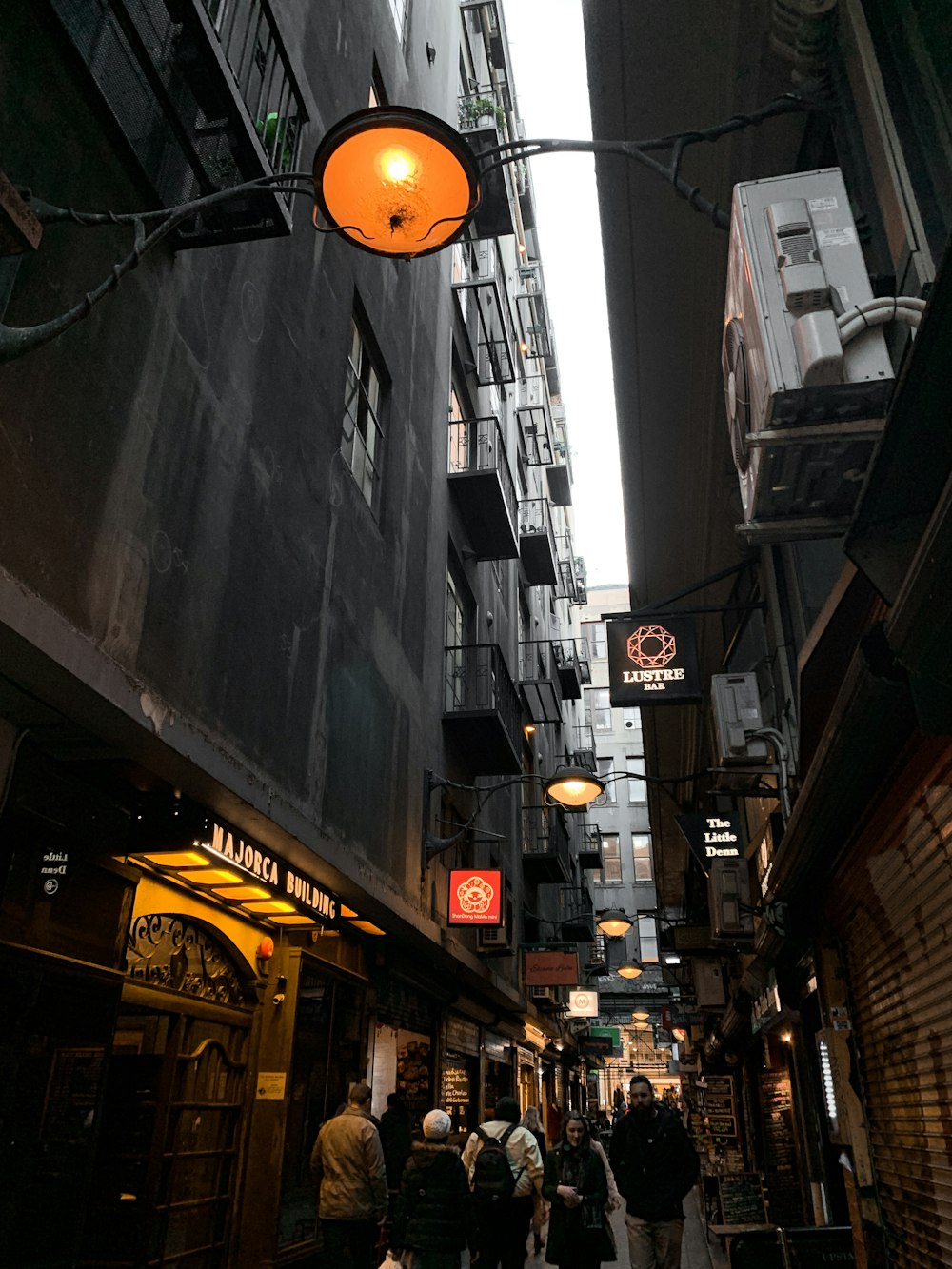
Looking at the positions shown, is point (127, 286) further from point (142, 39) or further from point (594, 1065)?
point (594, 1065)

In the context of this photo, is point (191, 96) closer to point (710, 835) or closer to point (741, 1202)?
point (710, 835)

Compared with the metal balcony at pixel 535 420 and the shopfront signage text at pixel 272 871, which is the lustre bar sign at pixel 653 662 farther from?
the metal balcony at pixel 535 420

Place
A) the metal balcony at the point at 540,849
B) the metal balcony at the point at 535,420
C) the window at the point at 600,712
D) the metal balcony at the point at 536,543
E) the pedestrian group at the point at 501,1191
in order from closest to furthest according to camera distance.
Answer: the pedestrian group at the point at 501,1191
the metal balcony at the point at 540,849
the metal balcony at the point at 536,543
the metal balcony at the point at 535,420
the window at the point at 600,712

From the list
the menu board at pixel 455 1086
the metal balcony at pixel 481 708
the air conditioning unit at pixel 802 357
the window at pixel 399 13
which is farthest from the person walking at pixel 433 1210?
the window at pixel 399 13

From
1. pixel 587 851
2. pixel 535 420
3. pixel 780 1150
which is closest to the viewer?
pixel 780 1150

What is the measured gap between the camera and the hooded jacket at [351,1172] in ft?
25.8

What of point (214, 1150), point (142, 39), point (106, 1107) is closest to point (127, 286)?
point (142, 39)

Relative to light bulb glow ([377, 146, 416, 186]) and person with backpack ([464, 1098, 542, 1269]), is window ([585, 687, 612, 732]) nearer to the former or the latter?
person with backpack ([464, 1098, 542, 1269])

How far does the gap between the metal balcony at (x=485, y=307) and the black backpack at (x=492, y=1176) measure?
14.6m

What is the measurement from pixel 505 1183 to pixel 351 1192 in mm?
1418

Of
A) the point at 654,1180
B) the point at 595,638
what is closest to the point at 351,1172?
the point at 654,1180

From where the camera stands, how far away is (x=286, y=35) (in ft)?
28.9

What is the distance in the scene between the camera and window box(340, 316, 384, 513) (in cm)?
1066

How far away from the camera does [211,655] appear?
21.4 ft
